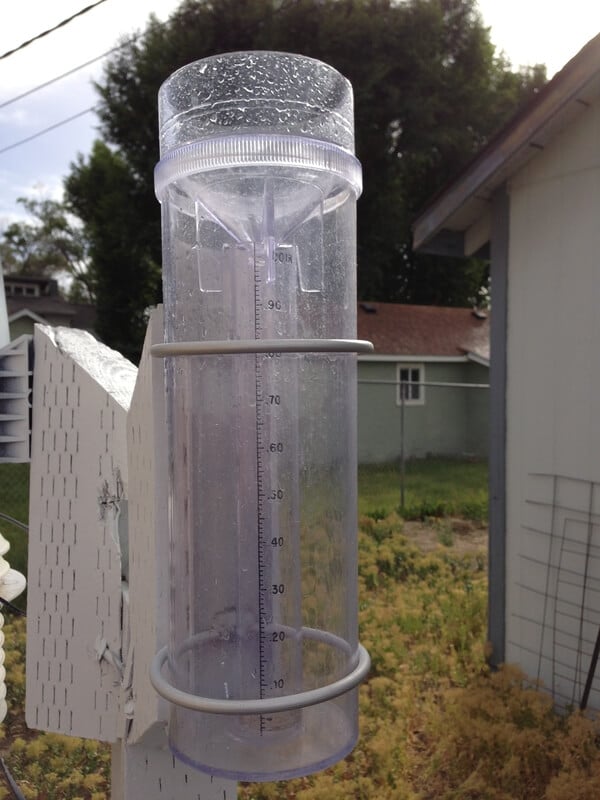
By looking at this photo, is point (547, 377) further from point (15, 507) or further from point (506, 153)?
point (15, 507)

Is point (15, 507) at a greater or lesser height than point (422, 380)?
lesser

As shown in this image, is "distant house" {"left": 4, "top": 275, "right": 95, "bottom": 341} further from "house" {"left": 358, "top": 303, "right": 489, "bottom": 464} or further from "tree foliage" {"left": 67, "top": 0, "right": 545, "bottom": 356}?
"house" {"left": 358, "top": 303, "right": 489, "bottom": 464}

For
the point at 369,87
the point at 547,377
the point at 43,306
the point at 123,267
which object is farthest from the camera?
the point at 43,306

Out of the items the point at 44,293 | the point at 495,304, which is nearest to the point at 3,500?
the point at 495,304

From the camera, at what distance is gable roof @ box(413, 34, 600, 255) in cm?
346

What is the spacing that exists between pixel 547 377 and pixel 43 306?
21.4 m

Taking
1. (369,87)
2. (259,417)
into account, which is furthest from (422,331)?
(259,417)

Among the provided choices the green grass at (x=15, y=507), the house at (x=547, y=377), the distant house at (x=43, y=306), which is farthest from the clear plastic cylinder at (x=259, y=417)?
the distant house at (x=43, y=306)

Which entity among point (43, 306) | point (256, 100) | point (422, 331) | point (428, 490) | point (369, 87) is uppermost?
point (369, 87)

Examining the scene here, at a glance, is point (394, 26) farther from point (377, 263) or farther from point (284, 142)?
point (284, 142)

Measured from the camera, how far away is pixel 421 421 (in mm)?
15023

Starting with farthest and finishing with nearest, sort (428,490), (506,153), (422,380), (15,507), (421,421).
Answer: (422,380)
(421,421)
(428,490)
(15,507)
(506,153)

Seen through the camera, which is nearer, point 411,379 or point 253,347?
point 253,347

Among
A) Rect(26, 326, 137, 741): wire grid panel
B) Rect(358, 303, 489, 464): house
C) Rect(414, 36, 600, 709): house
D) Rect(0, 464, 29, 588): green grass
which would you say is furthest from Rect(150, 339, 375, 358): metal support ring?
Rect(358, 303, 489, 464): house
